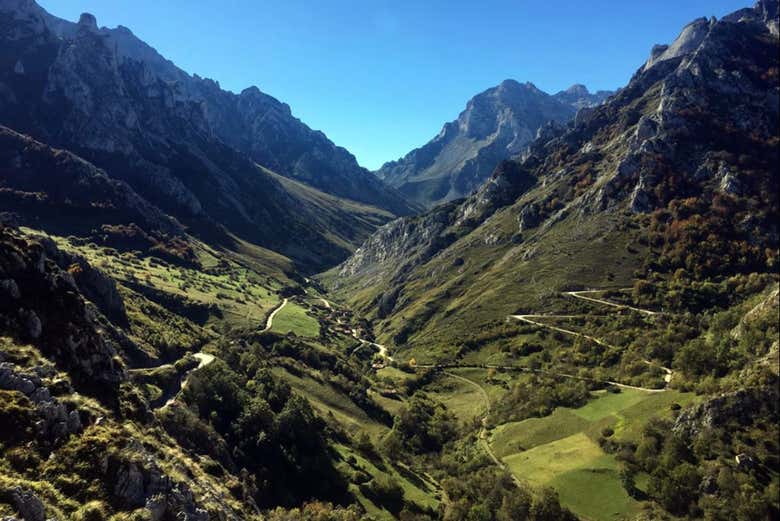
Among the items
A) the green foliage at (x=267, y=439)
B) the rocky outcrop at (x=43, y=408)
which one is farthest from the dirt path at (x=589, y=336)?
the rocky outcrop at (x=43, y=408)

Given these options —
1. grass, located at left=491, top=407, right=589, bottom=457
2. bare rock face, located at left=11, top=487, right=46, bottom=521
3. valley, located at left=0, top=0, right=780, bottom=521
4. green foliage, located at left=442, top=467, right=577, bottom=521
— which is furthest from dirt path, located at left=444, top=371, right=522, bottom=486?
bare rock face, located at left=11, top=487, right=46, bottom=521

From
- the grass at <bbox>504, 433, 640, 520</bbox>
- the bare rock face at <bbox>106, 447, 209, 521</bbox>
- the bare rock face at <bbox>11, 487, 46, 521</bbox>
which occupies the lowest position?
the grass at <bbox>504, 433, 640, 520</bbox>

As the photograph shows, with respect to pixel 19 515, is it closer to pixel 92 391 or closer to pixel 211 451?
pixel 92 391

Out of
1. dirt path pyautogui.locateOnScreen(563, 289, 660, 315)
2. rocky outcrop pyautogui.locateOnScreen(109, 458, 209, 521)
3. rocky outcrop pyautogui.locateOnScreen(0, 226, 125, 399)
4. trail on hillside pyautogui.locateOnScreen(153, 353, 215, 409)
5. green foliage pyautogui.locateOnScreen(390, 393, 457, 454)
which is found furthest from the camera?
dirt path pyautogui.locateOnScreen(563, 289, 660, 315)

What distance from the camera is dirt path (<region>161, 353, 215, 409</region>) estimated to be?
7081cm

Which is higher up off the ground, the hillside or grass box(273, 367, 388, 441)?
the hillside

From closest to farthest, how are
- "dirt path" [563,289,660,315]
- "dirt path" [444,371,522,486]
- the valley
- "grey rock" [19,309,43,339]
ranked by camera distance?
the valley
"grey rock" [19,309,43,339]
"dirt path" [444,371,522,486]
"dirt path" [563,289,660,315]

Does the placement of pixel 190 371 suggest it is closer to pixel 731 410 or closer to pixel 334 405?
pixel 334 405

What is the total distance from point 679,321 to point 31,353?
157 meters

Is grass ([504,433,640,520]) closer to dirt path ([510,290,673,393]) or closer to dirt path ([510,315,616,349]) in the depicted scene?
dirt path ([510,290,673,393])

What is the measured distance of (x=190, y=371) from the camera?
8394 centimetres

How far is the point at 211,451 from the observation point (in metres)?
55.0

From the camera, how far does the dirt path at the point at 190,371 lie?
70812 millimetres

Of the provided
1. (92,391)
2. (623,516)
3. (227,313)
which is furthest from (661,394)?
(227,313)
